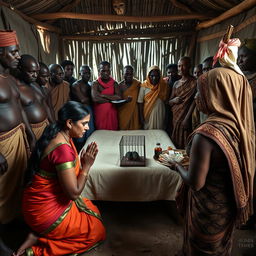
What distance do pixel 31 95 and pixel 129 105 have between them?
2.01 m

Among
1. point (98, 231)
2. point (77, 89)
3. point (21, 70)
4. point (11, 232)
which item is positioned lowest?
point (11, 232)

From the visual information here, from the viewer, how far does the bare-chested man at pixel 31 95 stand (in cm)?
258

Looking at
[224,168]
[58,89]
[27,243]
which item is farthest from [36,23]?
[224,168]

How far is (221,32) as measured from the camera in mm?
4289

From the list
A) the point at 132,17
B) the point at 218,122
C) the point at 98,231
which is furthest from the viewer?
the point at 132,17

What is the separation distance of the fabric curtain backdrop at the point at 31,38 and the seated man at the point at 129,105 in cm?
188

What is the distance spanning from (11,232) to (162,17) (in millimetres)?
4699

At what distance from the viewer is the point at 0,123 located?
81.0 inches

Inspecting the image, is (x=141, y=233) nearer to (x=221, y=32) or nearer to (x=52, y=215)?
(x=52, y=215)

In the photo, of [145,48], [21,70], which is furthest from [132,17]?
[21,70]

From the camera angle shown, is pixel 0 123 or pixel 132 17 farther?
pixel 132 17

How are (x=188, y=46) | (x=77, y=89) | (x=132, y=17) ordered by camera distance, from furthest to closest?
(x=188, y=46) < (x=132, y=17) < (x=77, y=89)

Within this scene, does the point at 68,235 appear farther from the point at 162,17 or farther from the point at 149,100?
the point at 162,17

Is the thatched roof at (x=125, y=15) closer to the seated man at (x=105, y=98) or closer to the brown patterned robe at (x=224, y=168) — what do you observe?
the seated man at (x=105, y=98)
